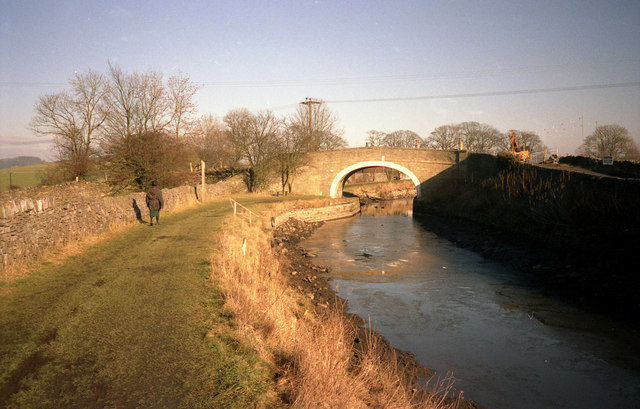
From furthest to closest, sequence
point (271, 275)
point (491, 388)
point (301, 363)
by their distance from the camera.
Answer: point (271, 275) < point (491, 388) < point (301, 363)

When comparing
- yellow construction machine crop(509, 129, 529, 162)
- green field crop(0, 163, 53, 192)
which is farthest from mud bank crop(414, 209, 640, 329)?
green field crop(0, 163, 53, 192)

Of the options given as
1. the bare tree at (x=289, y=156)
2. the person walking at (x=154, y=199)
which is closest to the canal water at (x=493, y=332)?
the person walking at (x=154, y=199)

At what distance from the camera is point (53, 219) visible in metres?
10.9

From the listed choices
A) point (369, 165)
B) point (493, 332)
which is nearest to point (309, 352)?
point (493, 332)

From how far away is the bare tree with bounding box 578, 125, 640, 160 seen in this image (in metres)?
59.2

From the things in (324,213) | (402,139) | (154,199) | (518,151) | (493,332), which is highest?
(402,139)


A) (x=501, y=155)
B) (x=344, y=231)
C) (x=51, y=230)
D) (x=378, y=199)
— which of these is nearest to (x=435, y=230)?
(x=344, y=231)

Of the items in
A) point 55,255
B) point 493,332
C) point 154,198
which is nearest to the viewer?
point 493,332

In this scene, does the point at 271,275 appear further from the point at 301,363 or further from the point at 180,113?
the point at 180,113

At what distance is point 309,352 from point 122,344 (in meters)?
2.74

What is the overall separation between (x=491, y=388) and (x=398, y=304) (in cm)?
462

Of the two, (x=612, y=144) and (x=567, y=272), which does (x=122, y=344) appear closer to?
(x=567, y=272)

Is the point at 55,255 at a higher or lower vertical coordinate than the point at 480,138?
lower

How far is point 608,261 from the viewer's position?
13961 mm
